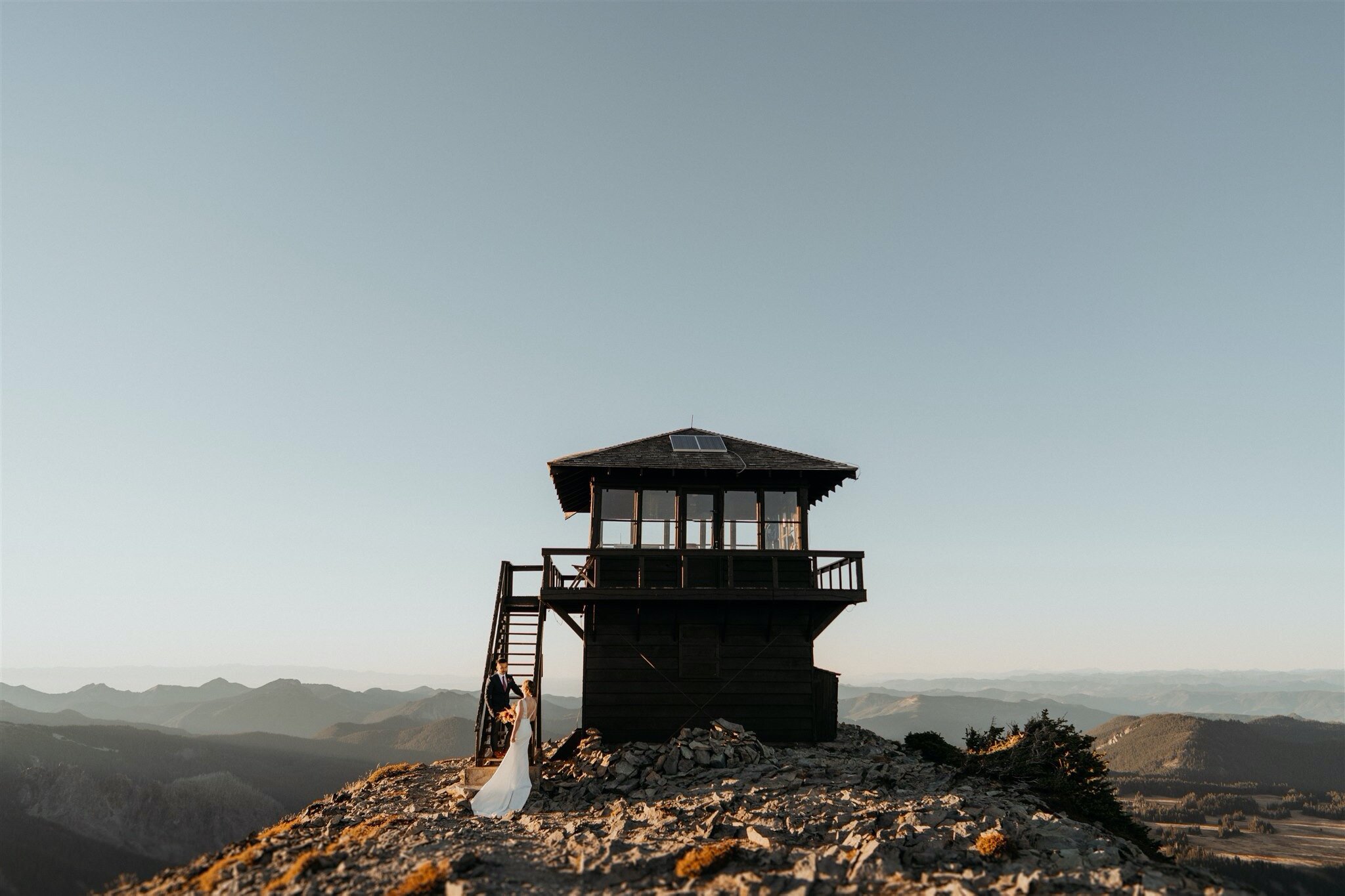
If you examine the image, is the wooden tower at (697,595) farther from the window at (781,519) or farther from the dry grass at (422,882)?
Answer: the dry grass at (422,882)

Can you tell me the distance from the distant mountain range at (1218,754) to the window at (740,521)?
274 ft

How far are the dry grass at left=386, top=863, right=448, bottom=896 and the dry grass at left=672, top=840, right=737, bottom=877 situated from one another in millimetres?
3585

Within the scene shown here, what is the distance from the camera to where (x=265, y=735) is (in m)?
142

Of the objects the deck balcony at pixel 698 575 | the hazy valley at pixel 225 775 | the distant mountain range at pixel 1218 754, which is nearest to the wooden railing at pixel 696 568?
the deck balcony at pixel 698 575

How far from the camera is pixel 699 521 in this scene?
24094mm

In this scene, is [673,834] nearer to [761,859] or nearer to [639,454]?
[761,859]

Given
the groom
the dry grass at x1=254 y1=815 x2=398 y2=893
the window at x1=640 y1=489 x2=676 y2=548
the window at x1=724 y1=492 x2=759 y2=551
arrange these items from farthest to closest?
1. the window at x1=724 y1=492 x2=759 y2=551
2. the window at x1=640 y1=489 x2=676 y2=548
3. the groom
4. the dry grass at x1=254 y1=815 x2=398 y2=893

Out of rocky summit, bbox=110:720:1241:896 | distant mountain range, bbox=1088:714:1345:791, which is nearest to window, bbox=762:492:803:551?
rocky summit, bbox=110:720:1241:896

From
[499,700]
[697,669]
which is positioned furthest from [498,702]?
[697,669]

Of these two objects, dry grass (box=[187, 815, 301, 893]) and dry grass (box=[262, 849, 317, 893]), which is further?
dry grass (box=[187, 815, 301, 893])

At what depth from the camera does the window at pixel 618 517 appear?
930 inches

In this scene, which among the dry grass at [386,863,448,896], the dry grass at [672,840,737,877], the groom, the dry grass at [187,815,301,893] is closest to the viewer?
the dry grass at [386,863,448,896]

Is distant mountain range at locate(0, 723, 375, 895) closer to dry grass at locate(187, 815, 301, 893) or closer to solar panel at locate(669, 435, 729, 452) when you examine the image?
dry grass at locate(187, 815, 301, 893)

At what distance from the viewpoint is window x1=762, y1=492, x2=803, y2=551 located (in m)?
24.0
